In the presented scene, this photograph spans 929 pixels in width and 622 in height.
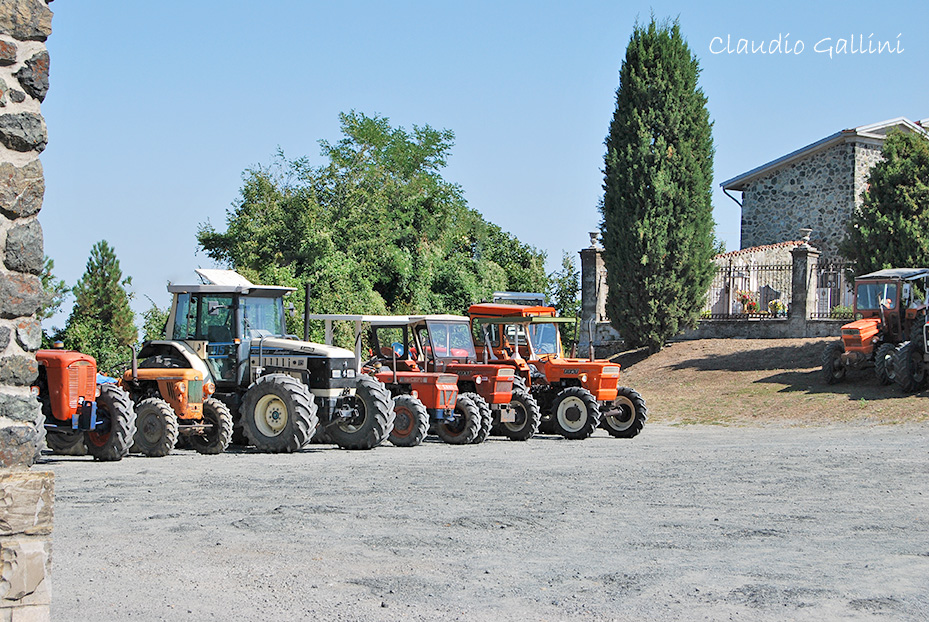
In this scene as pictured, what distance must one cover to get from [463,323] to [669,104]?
44.1 ft

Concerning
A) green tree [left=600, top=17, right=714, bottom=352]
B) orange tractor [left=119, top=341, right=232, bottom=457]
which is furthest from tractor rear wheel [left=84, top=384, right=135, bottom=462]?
green tree [left=600, top=17, right=714, bottom=352]

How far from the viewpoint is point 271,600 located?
625 cm

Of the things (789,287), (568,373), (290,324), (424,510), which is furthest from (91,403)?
(789,287)

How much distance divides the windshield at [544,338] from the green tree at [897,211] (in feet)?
36.9

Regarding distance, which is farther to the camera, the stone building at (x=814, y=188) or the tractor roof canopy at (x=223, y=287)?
the stone building at (x=814, y=188)

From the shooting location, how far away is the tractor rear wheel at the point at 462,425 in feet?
54.0

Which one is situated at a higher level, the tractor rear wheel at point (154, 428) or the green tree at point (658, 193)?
the green tree at point (658, 193)

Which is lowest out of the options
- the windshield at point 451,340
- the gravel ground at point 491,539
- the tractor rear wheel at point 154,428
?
the gravel ground at point 491,539

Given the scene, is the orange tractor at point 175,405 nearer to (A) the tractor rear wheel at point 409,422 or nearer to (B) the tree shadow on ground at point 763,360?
(A) the tractor rear wheel at point 409,422

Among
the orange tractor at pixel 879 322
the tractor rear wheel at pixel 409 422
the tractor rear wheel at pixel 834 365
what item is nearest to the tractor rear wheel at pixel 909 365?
the orange tractor at pixel 879 322

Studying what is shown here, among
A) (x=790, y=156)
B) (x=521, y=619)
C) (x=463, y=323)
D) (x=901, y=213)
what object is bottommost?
(x=521, y=619)

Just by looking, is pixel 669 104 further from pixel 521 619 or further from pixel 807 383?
pixel 521 619

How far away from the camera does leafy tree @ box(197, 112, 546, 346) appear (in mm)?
29141

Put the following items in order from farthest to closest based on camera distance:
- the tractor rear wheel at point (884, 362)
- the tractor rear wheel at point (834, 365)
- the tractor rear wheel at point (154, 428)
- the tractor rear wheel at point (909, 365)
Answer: the tractor rear wheel at point (834, 365) → the tractor rear wheel at point (884, 362) → the tractor rear wheel at point (909, 365) → the tractor rear wheel at point (154, 428)
